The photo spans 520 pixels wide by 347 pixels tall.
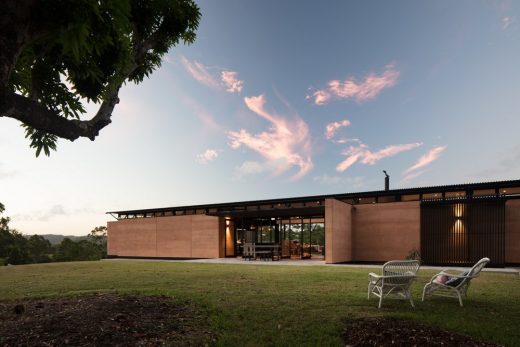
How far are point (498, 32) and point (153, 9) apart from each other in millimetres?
15990

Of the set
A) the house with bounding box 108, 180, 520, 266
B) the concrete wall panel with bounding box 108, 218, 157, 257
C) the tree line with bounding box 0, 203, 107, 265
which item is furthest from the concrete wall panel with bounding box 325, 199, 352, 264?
the tree line with bounding box 0, 203, 107, 265

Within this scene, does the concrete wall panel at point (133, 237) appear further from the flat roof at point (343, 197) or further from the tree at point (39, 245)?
the tree at point (39, 245)

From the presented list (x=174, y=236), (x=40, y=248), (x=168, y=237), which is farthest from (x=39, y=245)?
(x=174, y=236)

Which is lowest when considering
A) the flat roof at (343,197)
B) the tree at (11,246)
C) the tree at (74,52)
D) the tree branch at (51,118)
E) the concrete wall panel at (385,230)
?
the tree at (11,246)

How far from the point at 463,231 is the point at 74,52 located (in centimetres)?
1909

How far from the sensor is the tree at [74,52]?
351cm

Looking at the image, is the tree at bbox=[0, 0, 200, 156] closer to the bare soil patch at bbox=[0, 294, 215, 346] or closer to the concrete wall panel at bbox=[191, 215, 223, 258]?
the bare soil patch at bbox=[0, 294, 215, 346]

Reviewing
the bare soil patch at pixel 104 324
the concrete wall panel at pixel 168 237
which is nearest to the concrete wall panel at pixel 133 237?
the concrete wall panel at pixel 168 237

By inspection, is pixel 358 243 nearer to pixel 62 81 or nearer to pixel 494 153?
pixel 494 153

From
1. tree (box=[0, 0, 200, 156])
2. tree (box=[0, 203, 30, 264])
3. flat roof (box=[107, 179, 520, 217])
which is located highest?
tree (box=[0, 0, 200, 156])

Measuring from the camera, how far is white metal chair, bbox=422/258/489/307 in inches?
242

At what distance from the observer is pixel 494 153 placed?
2194 cm

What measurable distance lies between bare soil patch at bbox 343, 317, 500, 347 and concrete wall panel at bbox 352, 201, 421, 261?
14770 millimetres

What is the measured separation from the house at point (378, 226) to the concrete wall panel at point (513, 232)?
41 millimetres
